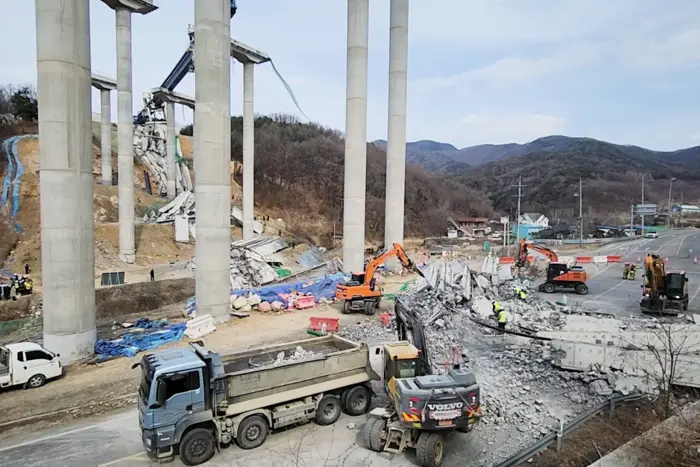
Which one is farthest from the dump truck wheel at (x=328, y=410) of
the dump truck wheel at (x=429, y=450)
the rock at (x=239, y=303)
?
the rock at (x=239, y=303)

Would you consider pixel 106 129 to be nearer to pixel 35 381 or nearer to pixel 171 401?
pixel 35 381

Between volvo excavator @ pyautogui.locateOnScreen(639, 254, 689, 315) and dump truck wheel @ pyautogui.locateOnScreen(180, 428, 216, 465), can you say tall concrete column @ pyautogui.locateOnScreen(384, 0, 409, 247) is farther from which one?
dump truck wheel @ pyautogui.locateOnScreen(180, 428, 216, 465)

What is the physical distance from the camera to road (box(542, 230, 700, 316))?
72.1ft

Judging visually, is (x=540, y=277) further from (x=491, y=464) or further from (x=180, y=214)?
(x=180, y=214)

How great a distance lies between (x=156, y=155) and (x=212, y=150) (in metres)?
40.5

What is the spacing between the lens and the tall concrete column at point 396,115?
96.5 ft

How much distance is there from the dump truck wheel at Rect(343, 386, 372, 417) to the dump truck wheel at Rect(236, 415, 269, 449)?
1916 mm

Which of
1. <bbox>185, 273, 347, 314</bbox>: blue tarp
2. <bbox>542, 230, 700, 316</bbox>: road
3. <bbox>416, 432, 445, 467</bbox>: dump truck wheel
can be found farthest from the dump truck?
<bbox>542, 230, 700, 316</bbox>: road

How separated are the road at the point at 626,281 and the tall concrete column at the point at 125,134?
29.7m

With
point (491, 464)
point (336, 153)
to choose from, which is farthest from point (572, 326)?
point (336, 153)

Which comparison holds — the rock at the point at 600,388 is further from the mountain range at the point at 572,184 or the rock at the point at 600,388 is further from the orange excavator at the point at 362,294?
the mountain range at the point at 572,184

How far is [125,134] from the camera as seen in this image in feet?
111

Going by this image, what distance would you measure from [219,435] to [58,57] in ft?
39.6

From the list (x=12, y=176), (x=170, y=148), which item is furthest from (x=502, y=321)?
(x=12, y=176)
